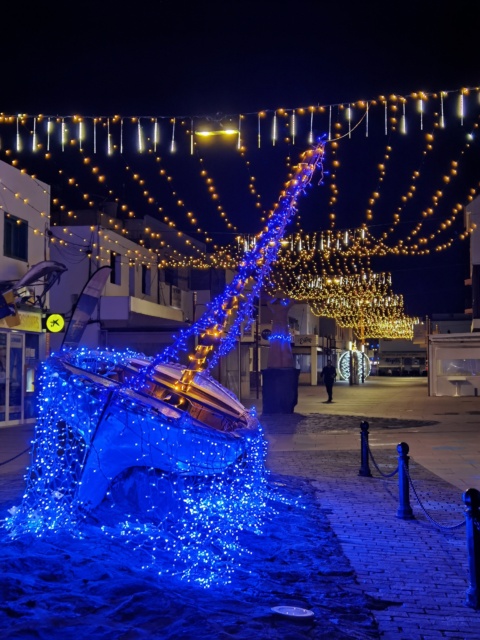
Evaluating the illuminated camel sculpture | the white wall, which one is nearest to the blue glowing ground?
the illuminated camel sculpture

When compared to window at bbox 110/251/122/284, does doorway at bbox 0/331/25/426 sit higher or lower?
lower

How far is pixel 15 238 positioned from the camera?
2048 centimetres

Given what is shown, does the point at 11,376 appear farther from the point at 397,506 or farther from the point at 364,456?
the point at 397,506

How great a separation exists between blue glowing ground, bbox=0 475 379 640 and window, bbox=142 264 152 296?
77.7ft

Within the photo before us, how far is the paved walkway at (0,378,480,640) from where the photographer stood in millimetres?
5816

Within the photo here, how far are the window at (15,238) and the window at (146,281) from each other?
10.3m

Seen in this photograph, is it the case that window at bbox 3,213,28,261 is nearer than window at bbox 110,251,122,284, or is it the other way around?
Answer: window at bbox 3,213,28,261

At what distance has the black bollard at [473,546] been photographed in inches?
229

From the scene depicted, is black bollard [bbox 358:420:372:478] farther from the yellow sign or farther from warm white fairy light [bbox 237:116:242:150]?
the yellow sign

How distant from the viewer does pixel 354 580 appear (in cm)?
648

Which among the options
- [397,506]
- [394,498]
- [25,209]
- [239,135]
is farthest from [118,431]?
[25,209]

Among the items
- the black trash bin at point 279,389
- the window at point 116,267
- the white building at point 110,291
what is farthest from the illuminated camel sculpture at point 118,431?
the window at point 116,267

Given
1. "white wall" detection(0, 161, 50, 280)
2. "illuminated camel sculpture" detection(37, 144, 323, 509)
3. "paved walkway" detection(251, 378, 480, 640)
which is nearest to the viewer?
"paved walkway" detection(251, 378, 480, 640)

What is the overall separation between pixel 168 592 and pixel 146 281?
26.2 m
